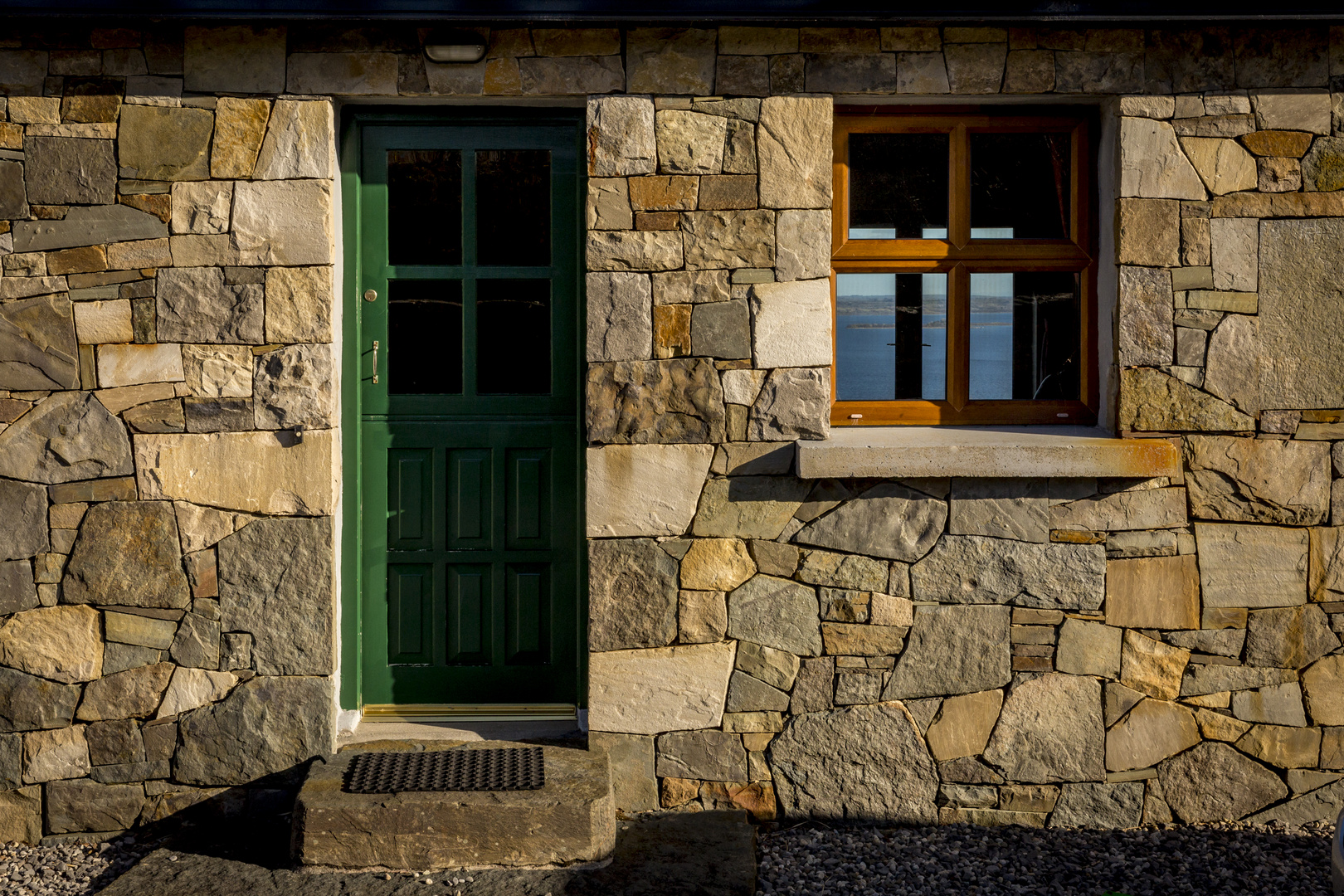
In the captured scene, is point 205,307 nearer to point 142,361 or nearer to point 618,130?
point 142,361

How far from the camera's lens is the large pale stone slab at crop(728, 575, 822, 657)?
3.59m

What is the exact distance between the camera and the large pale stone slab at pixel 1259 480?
358 centimetres

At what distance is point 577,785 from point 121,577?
1803 millimetres

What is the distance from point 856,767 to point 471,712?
1.49 meters

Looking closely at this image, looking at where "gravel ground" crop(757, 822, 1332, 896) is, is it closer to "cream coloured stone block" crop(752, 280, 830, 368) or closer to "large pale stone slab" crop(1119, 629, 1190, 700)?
"large pale stone slab" crop(1119, 629, 1190, 700)

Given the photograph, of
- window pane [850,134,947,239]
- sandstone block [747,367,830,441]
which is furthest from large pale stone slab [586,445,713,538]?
window pane [850,134,947,239]

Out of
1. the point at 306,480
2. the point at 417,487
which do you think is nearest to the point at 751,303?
the point at 417,487

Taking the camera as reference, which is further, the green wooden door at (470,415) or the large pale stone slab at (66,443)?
the green wooden door at (470,415)

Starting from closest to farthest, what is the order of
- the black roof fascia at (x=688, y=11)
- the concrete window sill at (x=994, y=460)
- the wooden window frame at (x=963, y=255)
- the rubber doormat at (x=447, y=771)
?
the rubber doormat at (x=447, y=771) < the black roof fascia at (x=688, y=11) < the concrete window sill at (x=994, y=460) < the wooden window frame at (x=963, y=255)

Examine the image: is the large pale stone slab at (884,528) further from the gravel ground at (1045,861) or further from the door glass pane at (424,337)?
the door glass pane at (424,337)

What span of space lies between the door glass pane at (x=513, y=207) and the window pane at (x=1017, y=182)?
65.1 inches

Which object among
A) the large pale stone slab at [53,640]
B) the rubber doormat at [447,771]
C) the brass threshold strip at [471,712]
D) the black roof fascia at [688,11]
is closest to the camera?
the rubber doormat at [447,771]

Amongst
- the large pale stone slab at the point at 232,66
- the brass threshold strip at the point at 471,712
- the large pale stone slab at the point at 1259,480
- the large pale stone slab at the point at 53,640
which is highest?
the large pale stone slab at the point at 232,66

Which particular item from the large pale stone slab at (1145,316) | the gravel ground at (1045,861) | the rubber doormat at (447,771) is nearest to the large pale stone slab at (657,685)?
the rubber doormat at (447,771)
